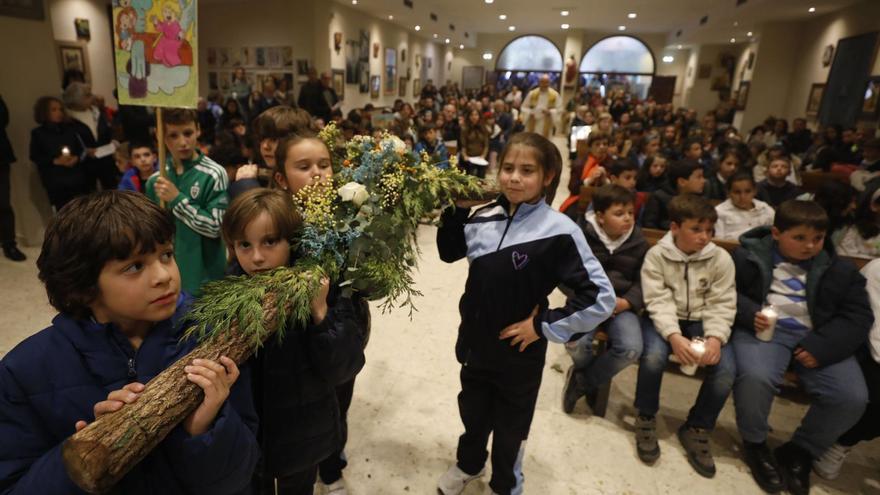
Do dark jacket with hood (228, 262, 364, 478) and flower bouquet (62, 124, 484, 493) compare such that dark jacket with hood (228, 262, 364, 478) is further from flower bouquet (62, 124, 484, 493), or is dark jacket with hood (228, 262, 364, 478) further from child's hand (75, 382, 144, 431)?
child's hand (75, 382, 144, 431)

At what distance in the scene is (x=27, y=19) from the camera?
4762 millimetres

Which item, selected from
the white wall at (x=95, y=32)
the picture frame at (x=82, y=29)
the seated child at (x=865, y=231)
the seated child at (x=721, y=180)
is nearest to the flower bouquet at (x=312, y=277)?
the seated child at (x=865, y=231)

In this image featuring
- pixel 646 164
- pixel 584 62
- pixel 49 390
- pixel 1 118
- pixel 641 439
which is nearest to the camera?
pixel 49 390

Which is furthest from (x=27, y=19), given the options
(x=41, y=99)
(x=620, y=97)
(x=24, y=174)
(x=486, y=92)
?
(x=620, y=97)

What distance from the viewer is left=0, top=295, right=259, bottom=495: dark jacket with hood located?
96 cm

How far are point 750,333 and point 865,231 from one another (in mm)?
1715

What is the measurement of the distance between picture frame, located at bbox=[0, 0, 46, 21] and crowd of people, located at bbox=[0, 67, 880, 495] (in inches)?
83.8

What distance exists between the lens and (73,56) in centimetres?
937

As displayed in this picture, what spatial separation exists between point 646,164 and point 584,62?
2067 centimetres

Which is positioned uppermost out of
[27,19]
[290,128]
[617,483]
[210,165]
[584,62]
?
[584,62]

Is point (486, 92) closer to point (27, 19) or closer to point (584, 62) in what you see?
point (584, 62)

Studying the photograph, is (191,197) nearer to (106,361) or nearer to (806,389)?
(106,361)

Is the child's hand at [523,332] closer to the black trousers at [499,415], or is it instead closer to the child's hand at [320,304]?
the black trousers at [499,415]


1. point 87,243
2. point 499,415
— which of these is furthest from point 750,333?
point 87,243
